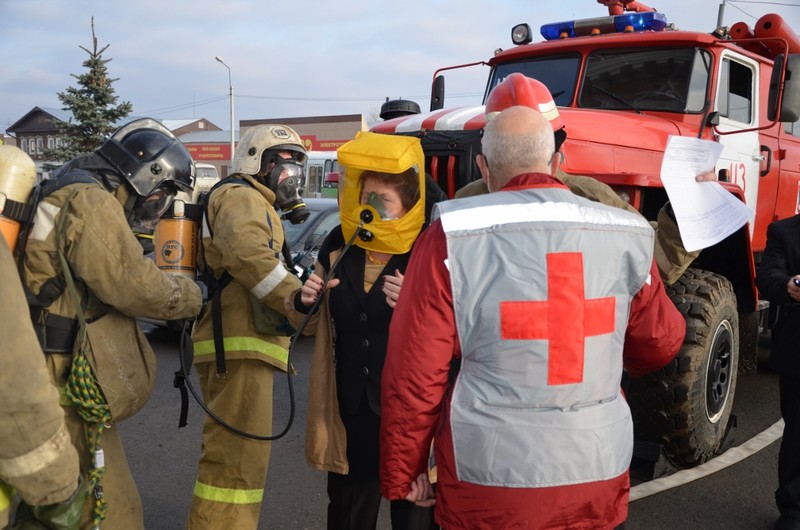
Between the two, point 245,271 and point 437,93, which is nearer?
point 245,271

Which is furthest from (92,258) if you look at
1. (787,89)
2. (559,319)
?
(787,89)

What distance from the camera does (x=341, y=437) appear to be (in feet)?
8.89

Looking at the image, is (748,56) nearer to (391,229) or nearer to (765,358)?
(765,358)

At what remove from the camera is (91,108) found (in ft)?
83.4

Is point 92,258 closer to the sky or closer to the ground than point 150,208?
closer to the ground

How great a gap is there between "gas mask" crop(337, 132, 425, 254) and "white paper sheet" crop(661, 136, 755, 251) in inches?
44.1

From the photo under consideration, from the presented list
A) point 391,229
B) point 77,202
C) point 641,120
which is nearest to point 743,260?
point 641,120

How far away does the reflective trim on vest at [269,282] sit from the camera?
3.11 meters

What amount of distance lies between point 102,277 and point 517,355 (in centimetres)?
146

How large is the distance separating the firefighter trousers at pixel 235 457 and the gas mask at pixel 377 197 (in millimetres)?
962

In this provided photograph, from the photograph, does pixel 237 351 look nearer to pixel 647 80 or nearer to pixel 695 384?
pixel 695 384

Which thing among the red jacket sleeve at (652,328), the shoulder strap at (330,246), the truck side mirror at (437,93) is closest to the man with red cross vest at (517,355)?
the red jacket sleeve at (652,328)

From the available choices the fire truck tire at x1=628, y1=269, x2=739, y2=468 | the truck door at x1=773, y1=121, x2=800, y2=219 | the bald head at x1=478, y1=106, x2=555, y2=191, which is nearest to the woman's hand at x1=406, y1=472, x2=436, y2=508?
the bald head at x1=478, y1=106, x2=555, y2=191

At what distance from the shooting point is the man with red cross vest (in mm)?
1852
